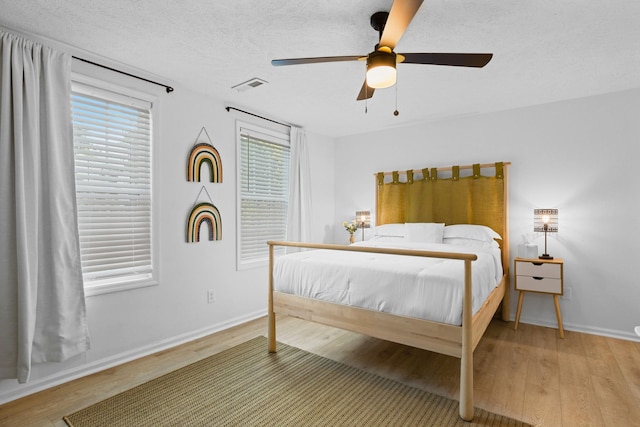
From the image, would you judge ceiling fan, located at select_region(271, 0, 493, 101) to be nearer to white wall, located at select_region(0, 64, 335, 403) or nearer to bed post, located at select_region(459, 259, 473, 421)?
bed post, located at select_region(459, 259, 473, 421)


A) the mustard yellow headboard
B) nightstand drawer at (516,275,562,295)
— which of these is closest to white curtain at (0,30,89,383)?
the mustard yellow headboard

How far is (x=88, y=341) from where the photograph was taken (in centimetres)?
239

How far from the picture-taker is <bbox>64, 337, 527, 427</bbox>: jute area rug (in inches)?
74.9

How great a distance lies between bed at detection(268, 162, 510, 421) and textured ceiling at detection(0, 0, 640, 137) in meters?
1.11

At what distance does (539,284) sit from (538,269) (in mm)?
147

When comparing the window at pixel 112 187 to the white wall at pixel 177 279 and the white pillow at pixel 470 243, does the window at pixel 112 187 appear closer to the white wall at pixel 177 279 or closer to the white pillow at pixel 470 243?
the white wall at pixel 177 279

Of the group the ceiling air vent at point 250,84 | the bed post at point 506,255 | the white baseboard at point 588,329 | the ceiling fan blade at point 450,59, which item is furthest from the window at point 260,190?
the white baseboard at point 588,329

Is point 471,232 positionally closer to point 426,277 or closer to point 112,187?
point 426,277

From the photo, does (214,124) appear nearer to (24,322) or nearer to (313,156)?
(313,156)

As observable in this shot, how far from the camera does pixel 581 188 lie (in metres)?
3.37

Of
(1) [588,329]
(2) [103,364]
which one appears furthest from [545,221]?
(2) [103,364]

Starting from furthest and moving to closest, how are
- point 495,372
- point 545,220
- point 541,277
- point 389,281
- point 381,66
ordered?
point 545,220
point 541,277
point 495,372
point 389,281
point 381,66

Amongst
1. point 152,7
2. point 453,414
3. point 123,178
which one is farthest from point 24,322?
point 453,414

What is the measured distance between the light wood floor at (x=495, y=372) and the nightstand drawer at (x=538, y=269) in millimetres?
593
